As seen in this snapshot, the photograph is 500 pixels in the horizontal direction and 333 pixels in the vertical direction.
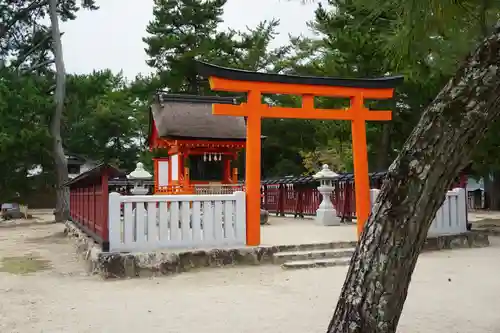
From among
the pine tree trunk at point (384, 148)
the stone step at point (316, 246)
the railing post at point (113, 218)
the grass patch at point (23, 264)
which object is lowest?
the grass patch at point (23, 264)

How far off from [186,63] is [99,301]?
2152 centimetres

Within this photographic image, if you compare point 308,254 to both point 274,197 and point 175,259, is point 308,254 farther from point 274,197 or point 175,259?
point 274,197

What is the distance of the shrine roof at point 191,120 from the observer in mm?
13914

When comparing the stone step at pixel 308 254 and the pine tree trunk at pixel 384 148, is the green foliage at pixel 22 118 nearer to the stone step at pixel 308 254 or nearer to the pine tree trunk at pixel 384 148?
the pine tree trunk at pixel 384 148

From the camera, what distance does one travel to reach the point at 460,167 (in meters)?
2.06

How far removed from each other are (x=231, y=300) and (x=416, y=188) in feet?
11.3

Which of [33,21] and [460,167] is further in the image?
[33,21]

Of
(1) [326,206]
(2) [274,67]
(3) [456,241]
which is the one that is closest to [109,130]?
(2) [274,67]

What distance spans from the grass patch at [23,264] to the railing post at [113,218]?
68.6 inches

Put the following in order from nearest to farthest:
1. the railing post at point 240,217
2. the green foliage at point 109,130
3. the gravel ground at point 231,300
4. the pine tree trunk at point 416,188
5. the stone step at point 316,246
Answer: the pine tree trunk at point 416,188, the gravel ground at point 231,300, the railing post at point 240,217, the stone step at point 316,246, the green foliage at point 109,130

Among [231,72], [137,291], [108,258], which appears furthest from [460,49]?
[108,258]

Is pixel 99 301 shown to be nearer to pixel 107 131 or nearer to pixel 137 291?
pixel 137 291

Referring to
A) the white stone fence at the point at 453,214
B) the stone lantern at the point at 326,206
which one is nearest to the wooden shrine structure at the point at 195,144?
the stone lantern at the point at 326,206

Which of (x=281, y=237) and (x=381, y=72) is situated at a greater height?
(x=381, y=72)
